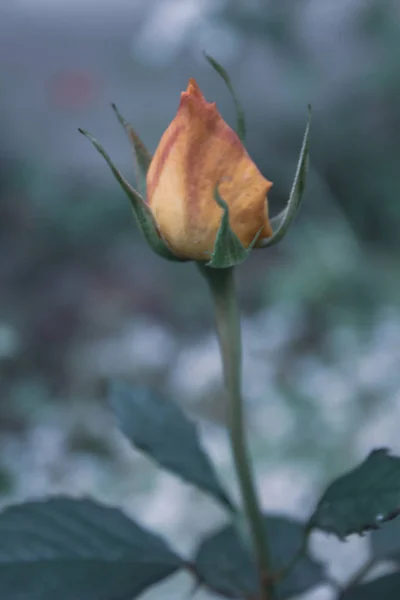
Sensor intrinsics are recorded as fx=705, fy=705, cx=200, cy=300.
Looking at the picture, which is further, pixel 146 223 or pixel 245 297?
pixel 245 297

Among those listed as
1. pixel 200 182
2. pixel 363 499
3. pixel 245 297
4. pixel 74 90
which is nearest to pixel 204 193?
pixel 200 182

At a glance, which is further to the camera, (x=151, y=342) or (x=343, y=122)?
(x=343, y=122)

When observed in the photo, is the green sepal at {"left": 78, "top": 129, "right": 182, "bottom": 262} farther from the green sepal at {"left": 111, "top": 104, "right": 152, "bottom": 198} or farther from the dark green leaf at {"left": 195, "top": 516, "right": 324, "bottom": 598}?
the dark green leaf at {"left": 195, "top": 516, "right": 324, "bottom": 598}

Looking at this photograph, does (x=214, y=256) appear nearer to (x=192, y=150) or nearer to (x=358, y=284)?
(x=192, y=150)

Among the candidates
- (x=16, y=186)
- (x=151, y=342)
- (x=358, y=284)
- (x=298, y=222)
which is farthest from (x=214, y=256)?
(x=16, y=186)

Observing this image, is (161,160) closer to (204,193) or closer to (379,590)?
(204,193)

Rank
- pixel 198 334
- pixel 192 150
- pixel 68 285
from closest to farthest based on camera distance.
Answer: pixel 192 150 → pixel 198 334 → pixel 68 285
